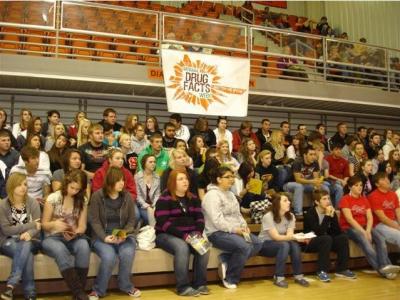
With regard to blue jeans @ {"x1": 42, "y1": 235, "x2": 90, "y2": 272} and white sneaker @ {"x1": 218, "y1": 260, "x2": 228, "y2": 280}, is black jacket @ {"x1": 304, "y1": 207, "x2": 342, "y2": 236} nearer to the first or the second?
white sneaker @ {"x1": 218, "y1": 260, "x2": 228, "y2": 280}

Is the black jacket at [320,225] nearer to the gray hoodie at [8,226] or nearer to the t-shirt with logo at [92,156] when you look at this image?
the t-shirt with logo at [92,156]

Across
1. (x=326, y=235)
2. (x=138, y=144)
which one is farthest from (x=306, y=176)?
(x=138, y=144)

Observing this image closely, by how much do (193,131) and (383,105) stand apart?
4679 millimetres

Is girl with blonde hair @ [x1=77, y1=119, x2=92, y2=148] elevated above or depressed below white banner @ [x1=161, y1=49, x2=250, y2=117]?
below

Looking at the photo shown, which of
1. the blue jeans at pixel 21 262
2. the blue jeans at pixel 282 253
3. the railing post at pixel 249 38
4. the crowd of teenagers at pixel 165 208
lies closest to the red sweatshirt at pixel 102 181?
the crowd of teenagers at pixel 165 208

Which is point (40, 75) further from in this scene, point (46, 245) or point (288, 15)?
point (288, 15)

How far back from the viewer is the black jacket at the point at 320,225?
5.06m

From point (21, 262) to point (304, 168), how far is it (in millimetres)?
4273

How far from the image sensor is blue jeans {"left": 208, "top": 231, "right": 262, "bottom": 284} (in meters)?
4.39

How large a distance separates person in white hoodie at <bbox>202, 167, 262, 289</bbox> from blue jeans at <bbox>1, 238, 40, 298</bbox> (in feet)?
5.84

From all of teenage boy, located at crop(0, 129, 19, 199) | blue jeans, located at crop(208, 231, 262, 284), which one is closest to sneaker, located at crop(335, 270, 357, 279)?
blue jeans, located at crop(208, 231, 262, 284)

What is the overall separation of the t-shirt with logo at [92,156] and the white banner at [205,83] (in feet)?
→ 6.25

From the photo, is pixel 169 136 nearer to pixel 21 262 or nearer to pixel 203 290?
pixel 203 290

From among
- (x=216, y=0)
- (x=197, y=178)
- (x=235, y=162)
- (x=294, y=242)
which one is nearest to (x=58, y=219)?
(x=197, y=178)
